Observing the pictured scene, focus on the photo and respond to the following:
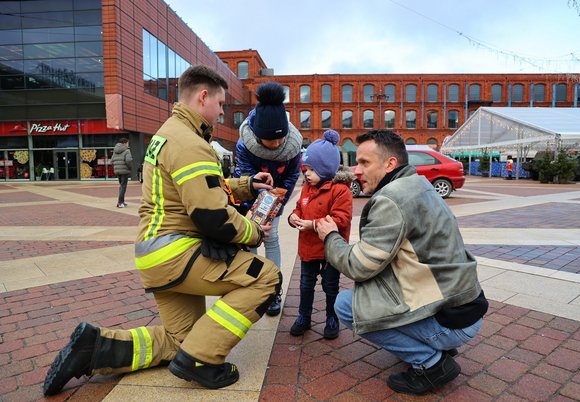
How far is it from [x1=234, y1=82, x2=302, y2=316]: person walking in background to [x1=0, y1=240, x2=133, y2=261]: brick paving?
3.60 meters

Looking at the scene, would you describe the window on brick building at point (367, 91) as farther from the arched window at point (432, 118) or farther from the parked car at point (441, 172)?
the parked car at point (441, 172)

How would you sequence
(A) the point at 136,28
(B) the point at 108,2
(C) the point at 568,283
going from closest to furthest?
1. (C) the point at 568,283
2. (B) the point at 108,2
3. (A) the point at 136,28

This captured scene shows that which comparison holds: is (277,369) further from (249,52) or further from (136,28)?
(249,52)

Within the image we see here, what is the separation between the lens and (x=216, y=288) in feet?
7.70

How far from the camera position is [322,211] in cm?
304

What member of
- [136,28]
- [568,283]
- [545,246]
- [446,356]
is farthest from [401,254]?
[136,28]

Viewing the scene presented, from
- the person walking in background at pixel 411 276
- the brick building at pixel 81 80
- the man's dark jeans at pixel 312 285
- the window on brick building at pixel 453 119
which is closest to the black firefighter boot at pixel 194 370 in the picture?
the person walking in background at pixel 411 276

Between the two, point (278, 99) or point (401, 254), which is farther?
point (278, 99)

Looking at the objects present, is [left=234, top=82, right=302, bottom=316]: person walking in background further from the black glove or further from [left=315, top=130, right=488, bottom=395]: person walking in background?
[left=315, top=130, right=488, bottom=395]: person walking in background

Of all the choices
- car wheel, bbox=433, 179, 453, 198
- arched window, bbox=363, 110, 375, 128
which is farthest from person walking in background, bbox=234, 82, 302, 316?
arched window, bbox=363, 110, 375, 128

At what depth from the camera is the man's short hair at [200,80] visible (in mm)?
2414

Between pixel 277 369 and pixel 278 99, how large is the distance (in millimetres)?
1786

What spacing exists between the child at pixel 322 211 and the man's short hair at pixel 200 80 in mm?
864

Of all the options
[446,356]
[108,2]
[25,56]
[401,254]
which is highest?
[108,2]
